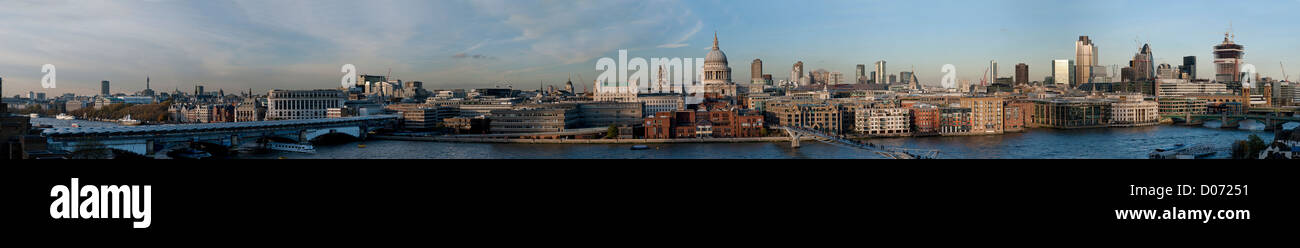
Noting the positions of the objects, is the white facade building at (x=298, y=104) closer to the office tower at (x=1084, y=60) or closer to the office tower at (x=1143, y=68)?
the office tower at (x=1084, y=60)

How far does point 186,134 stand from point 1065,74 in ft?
74.1

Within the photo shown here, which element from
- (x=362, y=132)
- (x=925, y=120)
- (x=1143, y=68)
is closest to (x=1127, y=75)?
(x=1143, y=68)

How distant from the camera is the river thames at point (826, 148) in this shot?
11903mm

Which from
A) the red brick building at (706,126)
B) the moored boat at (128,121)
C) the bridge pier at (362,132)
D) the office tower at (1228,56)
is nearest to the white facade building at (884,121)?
the red brick building at (706,126)

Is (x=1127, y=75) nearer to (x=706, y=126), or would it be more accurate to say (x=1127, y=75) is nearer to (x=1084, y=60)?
(x=1084, y=60)

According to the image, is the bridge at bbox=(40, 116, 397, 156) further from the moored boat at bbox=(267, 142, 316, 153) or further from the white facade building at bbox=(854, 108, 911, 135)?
the white facade building at bbox=(854, 108, 911, 135)

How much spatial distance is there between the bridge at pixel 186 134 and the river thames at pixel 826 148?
46cm

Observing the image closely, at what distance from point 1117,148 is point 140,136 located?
16.2 metres

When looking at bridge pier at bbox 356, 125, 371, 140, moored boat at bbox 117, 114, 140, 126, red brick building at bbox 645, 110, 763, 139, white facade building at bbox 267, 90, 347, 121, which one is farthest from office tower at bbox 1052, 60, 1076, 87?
moored boat at bbox 117, 114, 140, 126

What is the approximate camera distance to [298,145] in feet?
43.1
